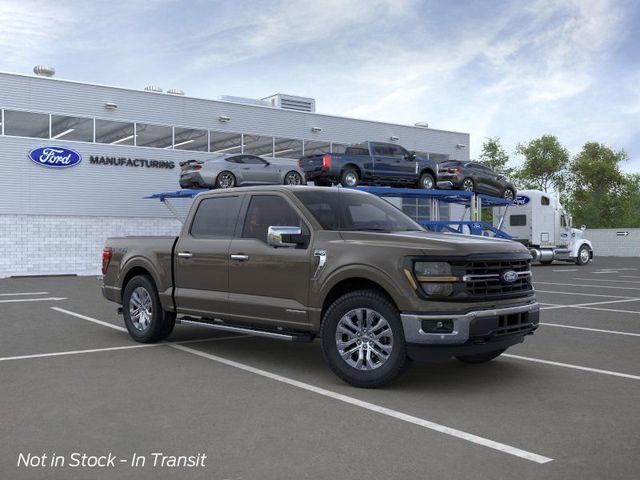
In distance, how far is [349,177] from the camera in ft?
76.3

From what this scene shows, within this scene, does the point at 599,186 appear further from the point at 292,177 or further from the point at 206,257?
the point at 206,257

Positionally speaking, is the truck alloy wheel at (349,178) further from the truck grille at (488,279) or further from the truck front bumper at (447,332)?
the truck front bumper at (447,332)

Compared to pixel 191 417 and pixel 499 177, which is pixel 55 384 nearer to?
pixel 191 417

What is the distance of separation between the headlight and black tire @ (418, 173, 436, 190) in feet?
65.6

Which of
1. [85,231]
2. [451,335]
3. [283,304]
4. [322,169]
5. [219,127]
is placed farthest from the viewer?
[219,127]

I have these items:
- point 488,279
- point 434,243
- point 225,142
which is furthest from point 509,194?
point 434,243

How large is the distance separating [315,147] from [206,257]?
26407 mm

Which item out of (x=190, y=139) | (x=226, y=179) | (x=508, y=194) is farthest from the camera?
(x=190, y=139)

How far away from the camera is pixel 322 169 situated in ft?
75.0

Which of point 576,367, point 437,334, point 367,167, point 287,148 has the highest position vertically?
point 287,148

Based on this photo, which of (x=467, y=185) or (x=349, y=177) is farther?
(x=467, y=185)

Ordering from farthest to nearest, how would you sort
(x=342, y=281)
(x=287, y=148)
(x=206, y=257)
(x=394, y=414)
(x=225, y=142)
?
(x=287, y=148) → (x=225, y=142) → (x=206, y=257) → (x=342, y=281) → (x=394, y=414)

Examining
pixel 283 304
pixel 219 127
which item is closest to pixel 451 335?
pixel 283 304

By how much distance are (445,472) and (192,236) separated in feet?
16.6
